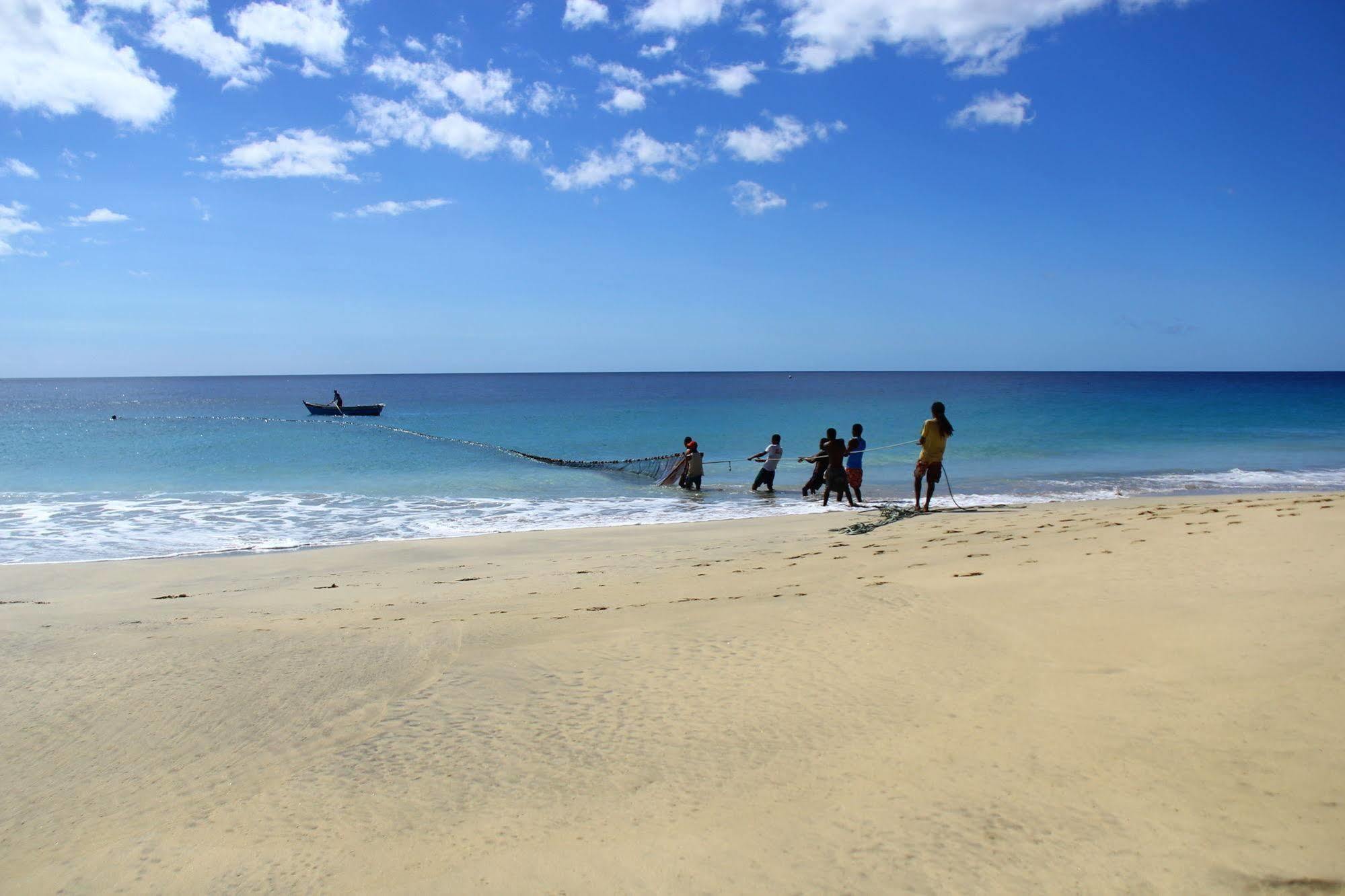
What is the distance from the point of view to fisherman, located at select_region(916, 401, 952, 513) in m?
12.6

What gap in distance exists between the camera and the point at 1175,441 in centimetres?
3073

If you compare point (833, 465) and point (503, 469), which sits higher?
point (833, 465)

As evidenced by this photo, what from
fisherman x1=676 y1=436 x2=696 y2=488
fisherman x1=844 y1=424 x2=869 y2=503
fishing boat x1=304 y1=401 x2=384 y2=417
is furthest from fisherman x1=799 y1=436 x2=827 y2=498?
fishing boat x1=304 y1=401 x2=384 y2=417

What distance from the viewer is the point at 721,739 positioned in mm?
3867

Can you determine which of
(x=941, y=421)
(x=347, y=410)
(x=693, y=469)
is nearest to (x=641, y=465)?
(x=693, y=469)

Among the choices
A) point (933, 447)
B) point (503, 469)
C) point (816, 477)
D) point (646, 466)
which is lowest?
point (503, 469)

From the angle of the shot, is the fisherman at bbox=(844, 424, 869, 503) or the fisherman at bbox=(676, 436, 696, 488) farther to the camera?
the fisherman at bbox=(676, 436, 696, 488)

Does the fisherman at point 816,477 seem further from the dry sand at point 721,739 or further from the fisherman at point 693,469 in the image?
the dry sand at point 721,739

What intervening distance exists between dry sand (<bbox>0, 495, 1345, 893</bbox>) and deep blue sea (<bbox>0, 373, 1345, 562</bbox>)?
7.78m

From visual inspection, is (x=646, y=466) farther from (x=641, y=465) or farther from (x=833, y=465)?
(x=833, y=465)

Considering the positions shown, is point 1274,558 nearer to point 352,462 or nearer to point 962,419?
point 352,462

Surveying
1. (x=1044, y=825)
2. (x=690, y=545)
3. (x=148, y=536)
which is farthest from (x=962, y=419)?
(x=1044, y=825)

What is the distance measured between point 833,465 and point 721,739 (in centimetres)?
1261

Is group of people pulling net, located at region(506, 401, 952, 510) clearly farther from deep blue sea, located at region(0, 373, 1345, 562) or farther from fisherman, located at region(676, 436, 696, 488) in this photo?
deep blue sea, located at region(0, 373, 1345, 562)
